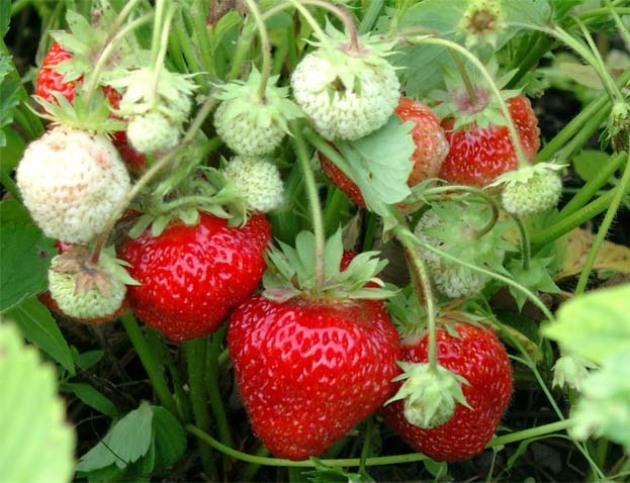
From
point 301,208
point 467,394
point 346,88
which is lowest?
point 467,394

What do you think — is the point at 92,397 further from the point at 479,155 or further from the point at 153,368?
the point at 479,155

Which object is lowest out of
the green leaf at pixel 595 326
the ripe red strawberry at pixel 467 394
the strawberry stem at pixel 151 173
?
the ripe red strawberry at pixel 467 394

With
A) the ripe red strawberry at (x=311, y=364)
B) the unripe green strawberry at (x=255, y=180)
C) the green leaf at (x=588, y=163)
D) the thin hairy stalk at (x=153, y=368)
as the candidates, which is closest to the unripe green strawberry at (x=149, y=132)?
the unripe green strawberry at (x=255, y=180)

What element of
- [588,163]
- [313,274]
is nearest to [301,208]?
[313,274]

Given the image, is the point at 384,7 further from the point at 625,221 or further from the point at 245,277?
the point at 625,221

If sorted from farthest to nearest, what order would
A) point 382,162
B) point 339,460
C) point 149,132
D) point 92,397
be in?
point 92,397
point 339,460
point 382,162
point 149,132

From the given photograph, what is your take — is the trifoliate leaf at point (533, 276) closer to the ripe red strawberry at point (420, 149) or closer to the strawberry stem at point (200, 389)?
the ripe red strawberry at point (420, 149)
